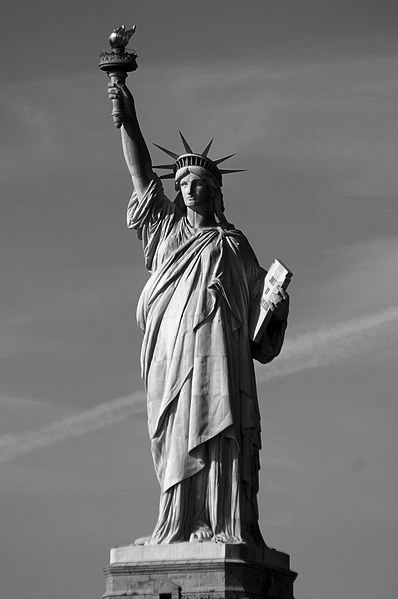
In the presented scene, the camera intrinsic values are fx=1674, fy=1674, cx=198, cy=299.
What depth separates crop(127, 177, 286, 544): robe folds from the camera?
2794 cm

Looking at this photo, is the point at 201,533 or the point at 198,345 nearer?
the point at 201,533

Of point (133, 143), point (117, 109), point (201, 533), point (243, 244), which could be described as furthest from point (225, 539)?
point (117, 109)

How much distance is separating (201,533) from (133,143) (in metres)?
6.90

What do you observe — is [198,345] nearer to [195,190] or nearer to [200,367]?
[200,367]

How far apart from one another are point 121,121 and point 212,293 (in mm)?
3423

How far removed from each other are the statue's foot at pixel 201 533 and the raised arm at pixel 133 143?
594 centimetres

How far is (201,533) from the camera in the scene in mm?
27578

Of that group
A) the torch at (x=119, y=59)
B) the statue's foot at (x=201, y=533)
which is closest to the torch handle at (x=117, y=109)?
the torch at (x=119, y=59)

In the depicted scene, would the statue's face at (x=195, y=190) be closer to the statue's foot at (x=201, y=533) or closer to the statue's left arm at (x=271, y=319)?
the statue's left arm at (x=271, y=319)

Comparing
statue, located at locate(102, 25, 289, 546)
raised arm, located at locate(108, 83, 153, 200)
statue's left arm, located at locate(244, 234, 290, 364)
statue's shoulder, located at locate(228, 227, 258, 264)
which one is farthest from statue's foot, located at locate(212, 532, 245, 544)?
raised arm, located at locate(108, 83, 153, 200)

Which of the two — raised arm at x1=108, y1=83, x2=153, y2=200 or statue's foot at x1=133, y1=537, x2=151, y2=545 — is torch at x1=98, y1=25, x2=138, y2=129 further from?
statue's foot at x1=133, y1=537, x2=151, y2=545

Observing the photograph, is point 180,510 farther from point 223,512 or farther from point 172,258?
point 172,258

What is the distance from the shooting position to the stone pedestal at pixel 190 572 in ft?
88.4

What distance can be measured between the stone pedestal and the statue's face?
20.5ft
